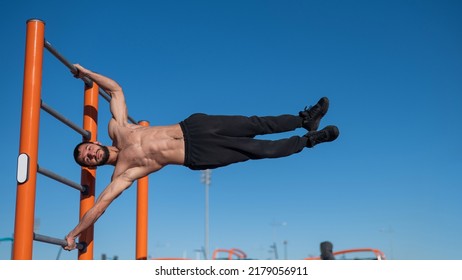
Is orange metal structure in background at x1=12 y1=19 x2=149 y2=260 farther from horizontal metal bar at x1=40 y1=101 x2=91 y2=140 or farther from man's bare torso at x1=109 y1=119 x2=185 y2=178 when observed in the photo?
man's bare torso at x1=109 y1=119 x2=185 y2=178

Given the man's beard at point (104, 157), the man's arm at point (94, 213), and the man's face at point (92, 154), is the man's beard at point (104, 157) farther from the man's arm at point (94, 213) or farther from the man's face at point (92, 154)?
the man's arm at point (94, 213)

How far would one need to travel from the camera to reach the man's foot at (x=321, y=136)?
563 cm

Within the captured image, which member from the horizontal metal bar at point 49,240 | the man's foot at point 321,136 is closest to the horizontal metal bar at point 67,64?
the horizontal metal bar at point 49,240

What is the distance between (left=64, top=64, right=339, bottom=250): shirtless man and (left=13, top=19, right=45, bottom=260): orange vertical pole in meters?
0.65

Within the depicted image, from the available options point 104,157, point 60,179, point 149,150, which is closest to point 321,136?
point 149,150

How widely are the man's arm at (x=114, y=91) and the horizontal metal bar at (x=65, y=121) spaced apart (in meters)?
0.32

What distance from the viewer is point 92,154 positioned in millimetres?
5359

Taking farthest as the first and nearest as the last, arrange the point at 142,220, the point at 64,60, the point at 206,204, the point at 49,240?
the point at 206,204 → the point at 142,220 → the point at 64,60 → the point at 49,240

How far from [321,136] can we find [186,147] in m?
1.22

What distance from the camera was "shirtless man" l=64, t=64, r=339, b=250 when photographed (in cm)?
535

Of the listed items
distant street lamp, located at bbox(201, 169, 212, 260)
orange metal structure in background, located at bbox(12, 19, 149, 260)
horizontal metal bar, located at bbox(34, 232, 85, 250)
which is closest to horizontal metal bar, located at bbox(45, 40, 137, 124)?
orange metal structure in background, located at bbox(12, 19, 149, 260)

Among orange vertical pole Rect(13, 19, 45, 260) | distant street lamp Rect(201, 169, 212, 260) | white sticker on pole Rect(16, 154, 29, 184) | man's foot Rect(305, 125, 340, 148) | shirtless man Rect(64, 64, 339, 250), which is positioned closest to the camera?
orange vertical pole Rect(13, 19, 45, 260)

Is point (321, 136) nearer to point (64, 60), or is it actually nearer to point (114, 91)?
point (114, 91)
